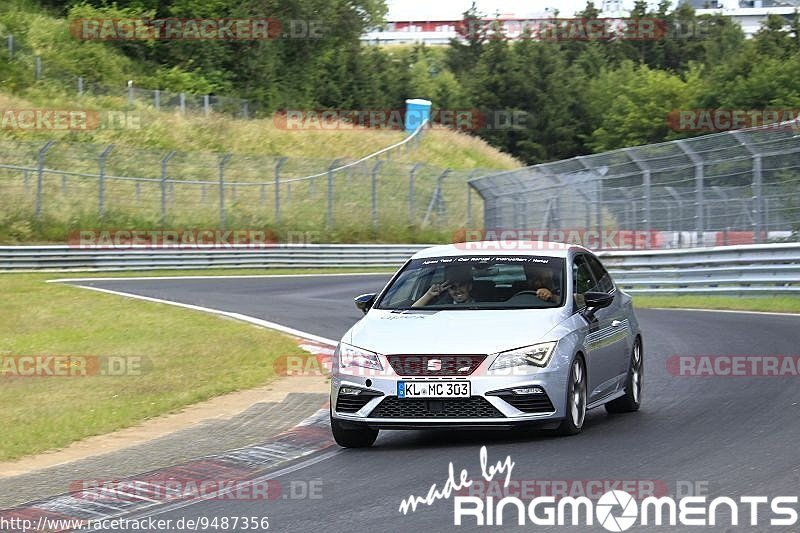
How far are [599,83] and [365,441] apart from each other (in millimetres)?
93434

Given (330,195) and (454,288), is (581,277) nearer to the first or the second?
(454,288)

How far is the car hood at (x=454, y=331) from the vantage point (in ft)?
30.7

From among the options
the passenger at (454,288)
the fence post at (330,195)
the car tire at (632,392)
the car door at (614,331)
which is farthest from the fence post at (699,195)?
the fence post at (330,195)

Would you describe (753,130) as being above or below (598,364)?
above

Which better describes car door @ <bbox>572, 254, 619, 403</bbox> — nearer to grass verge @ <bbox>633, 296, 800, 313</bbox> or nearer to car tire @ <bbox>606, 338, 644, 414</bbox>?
car tire @ <bbox>606, 338, 644, 414</bbox>

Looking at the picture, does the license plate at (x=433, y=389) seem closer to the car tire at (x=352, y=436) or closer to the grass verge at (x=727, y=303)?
the car tire at (x=352, y=436)

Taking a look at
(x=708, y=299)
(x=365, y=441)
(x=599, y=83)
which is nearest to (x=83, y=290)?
(x=708, y=299)

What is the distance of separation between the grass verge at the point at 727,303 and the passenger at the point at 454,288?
1245cm

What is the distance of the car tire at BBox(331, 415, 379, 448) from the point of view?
9.72 m

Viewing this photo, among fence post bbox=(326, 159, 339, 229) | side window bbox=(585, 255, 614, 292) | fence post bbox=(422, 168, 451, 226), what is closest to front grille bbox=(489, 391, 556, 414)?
side window bbox=(585, 255, 614, 292)

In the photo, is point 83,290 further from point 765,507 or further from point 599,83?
point 599,83

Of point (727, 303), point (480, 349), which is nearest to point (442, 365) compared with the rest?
point (480, 349)

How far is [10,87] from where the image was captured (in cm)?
5684

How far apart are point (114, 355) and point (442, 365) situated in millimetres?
9471
